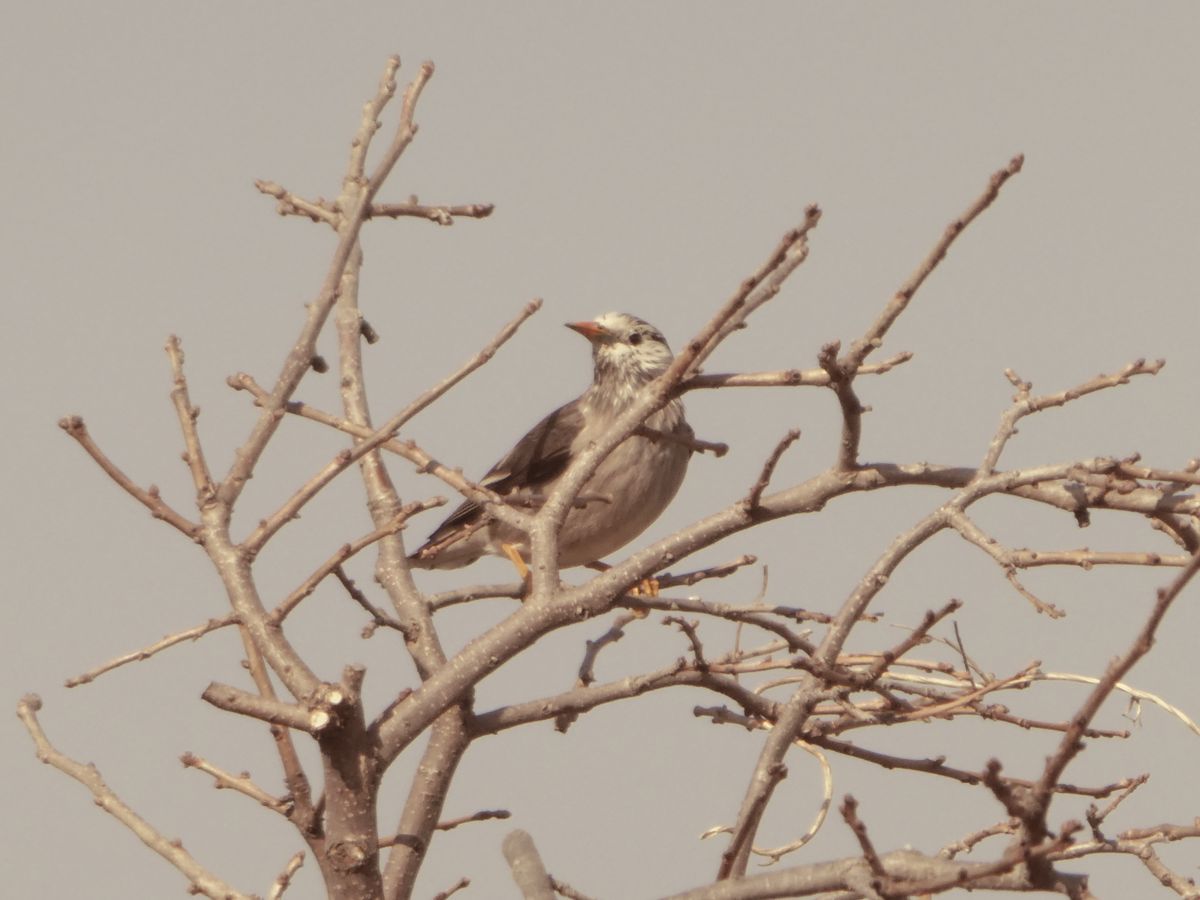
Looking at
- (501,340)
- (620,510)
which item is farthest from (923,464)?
(620,510)

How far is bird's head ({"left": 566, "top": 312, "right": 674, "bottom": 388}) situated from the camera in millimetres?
9320

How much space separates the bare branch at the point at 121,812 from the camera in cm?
406

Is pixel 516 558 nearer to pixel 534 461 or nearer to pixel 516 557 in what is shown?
pixel 516 557

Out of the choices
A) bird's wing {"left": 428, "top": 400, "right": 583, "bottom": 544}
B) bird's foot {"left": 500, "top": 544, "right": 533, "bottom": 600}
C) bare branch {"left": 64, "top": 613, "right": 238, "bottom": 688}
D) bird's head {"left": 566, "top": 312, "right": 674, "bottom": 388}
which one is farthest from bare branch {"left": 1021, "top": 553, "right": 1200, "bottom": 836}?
bird's head {"left": 566, "top": 312, "right": 674, "bottom": 388}

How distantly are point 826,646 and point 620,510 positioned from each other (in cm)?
400

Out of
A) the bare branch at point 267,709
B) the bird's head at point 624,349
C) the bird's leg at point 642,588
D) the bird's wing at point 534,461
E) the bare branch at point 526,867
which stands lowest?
the bare branch at point 526,867

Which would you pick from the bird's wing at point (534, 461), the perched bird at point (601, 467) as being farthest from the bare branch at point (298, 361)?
the bird's wing at point (534, 461)

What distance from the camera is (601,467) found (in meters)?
7.76

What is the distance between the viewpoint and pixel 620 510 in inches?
317

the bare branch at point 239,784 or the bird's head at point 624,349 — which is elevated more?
the bird's head at point 624,349

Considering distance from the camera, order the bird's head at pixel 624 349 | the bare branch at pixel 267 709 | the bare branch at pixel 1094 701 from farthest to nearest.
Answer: the bird's head at pixel 624 349 → the bare branch at pixel 267 709 → the bare branch at pixel 1094 701

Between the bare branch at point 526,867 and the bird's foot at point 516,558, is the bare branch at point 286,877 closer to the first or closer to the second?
the bare branch at point 526,867

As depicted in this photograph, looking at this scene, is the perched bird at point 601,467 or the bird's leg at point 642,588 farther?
the perched bird at point 601,467

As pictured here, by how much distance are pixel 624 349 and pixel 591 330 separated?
22 cm
